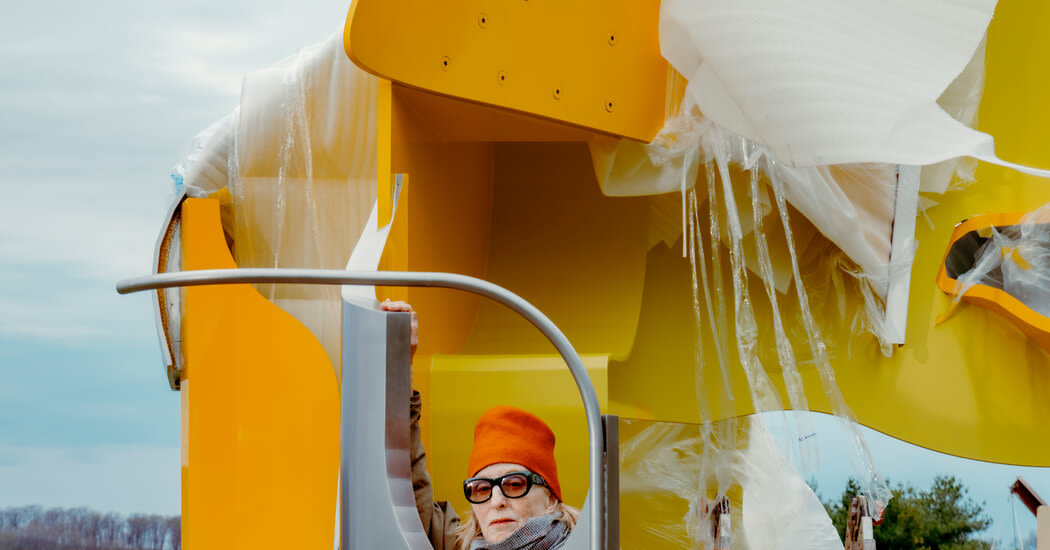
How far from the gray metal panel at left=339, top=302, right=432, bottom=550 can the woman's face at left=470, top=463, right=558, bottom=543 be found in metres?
0.60

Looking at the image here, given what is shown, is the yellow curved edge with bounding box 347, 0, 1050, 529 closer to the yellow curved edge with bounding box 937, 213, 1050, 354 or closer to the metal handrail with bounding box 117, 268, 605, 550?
the yellow curved edge with bounding box 937, 213, 1050, 354

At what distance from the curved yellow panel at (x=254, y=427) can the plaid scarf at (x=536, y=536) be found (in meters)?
1.24

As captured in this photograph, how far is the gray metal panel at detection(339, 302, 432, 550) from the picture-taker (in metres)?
1.30

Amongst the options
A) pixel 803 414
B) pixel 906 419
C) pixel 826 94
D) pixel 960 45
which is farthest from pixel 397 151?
pixel 906 419

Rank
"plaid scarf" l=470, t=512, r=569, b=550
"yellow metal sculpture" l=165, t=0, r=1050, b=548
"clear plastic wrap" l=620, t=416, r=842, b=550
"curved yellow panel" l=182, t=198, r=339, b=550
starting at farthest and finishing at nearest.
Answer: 1. "clear plastic wrap" l=620, t=416, r=842, b=550
2. "curved yellow panel" l=182, t=198, r=339, b=550
3. "yellow metal sculpture" l=165, t=0, r=1050, b=548
4. "plaid scarf" l=470, t=512, r=569, b=550

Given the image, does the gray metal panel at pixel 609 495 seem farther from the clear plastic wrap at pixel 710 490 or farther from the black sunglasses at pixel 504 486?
the clear plastic wrap at pixel 710 490

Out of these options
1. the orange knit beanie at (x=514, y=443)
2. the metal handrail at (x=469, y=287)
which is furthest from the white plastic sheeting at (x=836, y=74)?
the metal handrail at (x=469, y=287)

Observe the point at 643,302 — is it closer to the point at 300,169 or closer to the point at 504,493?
the point at 300,169

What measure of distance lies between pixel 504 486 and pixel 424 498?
0.20 metres

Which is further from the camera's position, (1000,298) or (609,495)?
(1000,298)

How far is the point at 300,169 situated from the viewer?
10.9 ft

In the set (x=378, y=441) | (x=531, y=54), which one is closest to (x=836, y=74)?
(x=531, y=54)

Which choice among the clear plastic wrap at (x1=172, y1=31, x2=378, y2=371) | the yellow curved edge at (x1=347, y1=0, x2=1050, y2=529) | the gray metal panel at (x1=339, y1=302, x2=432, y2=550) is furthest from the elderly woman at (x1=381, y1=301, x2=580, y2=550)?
the clear plastic wrap at (x1=172, y1=31, x2=378, y2=371)

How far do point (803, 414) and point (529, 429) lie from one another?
137cm
